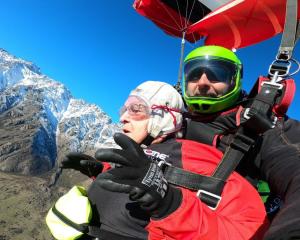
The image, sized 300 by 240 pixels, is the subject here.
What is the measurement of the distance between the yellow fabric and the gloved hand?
102cm

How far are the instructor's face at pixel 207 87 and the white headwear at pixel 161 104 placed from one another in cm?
26

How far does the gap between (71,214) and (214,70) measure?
2.40 metres

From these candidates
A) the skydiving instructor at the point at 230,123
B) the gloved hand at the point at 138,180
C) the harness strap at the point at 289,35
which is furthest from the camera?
the harness strap at the point at 289,35

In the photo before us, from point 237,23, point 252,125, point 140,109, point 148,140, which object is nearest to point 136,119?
point 140,109

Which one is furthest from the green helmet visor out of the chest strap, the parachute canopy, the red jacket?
the parachute canopy

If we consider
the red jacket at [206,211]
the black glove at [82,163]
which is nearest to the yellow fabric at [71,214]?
the black glove at [82,163]

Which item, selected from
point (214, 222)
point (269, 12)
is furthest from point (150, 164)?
point (269, 12)

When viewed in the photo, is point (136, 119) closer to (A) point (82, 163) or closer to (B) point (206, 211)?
(A) point (82, 163)

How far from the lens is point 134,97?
4512 mm

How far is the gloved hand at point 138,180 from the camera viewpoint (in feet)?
9.07

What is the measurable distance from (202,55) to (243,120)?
1288 millimetres

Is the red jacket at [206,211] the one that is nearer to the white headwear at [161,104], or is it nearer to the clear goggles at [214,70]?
the white headwear at [161,104]

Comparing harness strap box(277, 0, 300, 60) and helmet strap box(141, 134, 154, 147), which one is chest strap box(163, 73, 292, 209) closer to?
harness strap box(277, 0, 300, 60)

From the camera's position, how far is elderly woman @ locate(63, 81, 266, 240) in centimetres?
281
